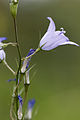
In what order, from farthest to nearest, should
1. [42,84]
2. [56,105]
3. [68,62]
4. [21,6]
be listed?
[21,6] < [68,62] < [42,84] < [56,105]

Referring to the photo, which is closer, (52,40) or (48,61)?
(52,40)

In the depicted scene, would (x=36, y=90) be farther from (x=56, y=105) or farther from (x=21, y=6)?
(x=21, y=6)

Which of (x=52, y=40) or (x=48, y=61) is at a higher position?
(x=52, y=40)

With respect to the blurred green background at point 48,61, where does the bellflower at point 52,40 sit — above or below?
above

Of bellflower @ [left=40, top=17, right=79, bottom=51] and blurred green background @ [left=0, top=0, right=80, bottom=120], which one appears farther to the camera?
blurred green background @ [left=0, top=0, right=80, bottom=120]

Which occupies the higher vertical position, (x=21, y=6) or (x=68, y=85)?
(x=21, y=6)

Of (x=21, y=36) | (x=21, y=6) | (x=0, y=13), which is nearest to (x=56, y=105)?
(x=21, y=36)

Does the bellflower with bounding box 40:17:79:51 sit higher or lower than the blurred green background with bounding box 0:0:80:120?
higher

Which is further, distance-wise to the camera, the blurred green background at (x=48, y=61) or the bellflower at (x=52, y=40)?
the blurred green background at (x=48, y=61)
